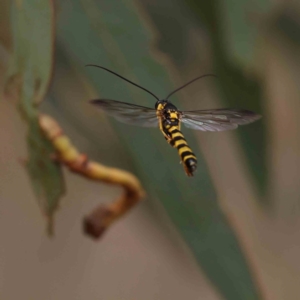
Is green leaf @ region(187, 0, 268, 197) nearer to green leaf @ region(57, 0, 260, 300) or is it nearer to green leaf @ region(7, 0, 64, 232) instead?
green leaf @ region(57, 0, 260, 300)

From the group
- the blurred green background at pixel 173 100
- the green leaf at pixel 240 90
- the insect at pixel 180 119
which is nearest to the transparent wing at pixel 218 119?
the insect at pixel 180 119

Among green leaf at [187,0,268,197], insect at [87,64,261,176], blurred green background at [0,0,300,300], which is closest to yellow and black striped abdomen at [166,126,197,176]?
insect at [87,64,261,176]

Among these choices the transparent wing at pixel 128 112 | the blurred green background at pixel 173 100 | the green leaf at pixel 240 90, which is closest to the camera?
the transparent wing at pixel 128 112

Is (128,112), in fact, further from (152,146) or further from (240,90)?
(240,90)

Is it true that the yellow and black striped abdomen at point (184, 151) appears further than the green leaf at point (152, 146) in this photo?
No

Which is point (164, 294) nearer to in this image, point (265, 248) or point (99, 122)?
point (265, 248)

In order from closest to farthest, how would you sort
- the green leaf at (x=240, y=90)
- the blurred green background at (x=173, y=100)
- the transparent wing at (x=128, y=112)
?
the transparent wing at (x=128, y=112), the blurred green background at (x=173, y=100), the green leaf at (x=240, y=90)

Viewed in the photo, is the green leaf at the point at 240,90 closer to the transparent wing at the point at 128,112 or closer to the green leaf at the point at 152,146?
the green leaf at the point at 152,146
